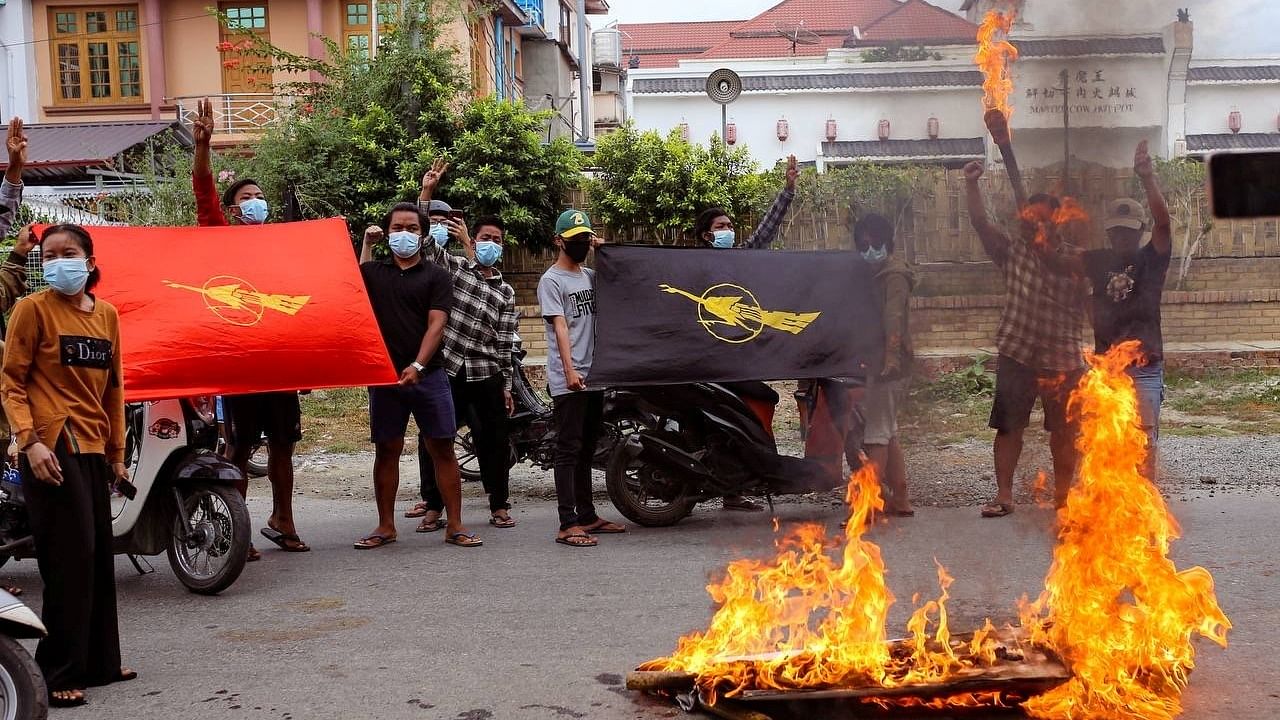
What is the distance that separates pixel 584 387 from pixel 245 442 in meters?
2.02

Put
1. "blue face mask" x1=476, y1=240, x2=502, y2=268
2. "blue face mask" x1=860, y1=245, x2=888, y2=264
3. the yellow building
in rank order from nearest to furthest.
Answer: "blue face mask" x1=860, y1=245, x2=888, y2=264 → "blue face mask" x1=476, y1=240, x2=502, y2=268 → the yellow building

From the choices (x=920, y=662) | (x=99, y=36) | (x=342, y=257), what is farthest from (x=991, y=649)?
(x=99, y=36)

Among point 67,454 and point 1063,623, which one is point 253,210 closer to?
point 67,454

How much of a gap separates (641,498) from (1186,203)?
5608 millimetres

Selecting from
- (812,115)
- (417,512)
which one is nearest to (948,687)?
(417,512)

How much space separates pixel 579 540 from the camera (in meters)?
6.91

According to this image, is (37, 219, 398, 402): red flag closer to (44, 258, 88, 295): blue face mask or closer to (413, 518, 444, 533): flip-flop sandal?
(44, 258, 88, 295): blue face mask

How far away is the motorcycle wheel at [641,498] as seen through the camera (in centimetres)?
735

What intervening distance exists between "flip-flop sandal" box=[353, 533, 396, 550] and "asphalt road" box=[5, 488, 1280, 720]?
73 millimetres

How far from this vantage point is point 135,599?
234 inches

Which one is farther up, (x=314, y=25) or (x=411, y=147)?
(x=314, y=25)

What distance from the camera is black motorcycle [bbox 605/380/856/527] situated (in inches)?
284

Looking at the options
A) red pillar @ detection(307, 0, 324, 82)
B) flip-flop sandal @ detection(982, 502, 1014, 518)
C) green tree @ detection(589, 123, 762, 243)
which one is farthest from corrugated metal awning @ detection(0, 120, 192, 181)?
flip-flop sandal @ detection(982, 502, 1014, 518)

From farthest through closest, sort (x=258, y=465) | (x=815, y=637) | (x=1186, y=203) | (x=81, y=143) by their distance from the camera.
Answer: (x=81, y=143)
(x=258, y=465)
(x=1186, y=203)
(x=815, y=637)
